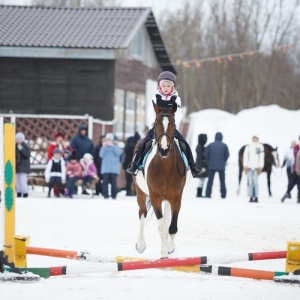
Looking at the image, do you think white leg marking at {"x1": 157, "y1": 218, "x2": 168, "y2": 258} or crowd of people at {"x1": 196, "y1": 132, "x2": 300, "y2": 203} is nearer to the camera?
white leg marking at {"x1": 157, "y1": 218, "x2": 168, "y2": 258}

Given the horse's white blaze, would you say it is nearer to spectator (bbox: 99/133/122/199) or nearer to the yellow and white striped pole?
the yellow and white striped pole

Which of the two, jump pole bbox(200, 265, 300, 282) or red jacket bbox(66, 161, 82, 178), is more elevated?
red jacket bbox(66, 161, 82, 178)

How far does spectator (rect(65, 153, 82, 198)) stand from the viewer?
2423 cm

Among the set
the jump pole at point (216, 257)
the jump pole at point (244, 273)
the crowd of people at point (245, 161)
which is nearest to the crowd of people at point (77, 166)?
the crowd of people at point (245, 161)

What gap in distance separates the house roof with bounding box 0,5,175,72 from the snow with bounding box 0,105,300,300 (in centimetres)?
1252

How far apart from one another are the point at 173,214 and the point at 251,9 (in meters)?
59.0

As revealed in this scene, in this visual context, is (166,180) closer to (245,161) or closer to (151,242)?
(151,242)

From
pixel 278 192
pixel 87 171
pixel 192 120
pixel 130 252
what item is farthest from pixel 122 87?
pixel 130 252

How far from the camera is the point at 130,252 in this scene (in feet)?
41.2

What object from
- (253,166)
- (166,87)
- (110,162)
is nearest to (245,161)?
(253,166)

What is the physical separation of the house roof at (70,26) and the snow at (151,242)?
12521 mm

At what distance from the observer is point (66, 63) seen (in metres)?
39.4

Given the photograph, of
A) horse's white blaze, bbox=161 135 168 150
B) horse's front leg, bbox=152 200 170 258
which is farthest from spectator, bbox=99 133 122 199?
horse's white blaze, bbox=161 135 168 150

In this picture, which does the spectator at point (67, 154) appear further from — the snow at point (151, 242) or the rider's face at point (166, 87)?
the rider's face at point (166, 87)
